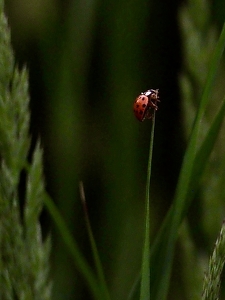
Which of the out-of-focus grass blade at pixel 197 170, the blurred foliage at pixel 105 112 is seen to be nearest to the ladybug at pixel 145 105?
the out-of-focus grass blade at pixel 197 170

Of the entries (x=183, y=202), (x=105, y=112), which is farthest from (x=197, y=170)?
(x=105, y=112)

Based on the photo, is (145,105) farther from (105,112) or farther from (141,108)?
(105,112)

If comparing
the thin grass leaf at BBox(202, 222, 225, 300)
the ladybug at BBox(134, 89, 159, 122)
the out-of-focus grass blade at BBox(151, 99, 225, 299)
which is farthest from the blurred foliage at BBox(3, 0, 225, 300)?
the thin grass leaf at BBox(202, 222, 225, 300)

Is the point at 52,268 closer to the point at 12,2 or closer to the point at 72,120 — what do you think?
the point at 72,120

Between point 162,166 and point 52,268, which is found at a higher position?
point 162,166

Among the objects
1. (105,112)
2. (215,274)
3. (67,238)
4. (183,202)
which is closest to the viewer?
(215,274)

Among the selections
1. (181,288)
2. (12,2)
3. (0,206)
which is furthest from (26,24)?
(0,206)

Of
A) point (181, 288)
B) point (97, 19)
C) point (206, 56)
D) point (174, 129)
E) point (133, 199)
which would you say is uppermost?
point (97, 19)
